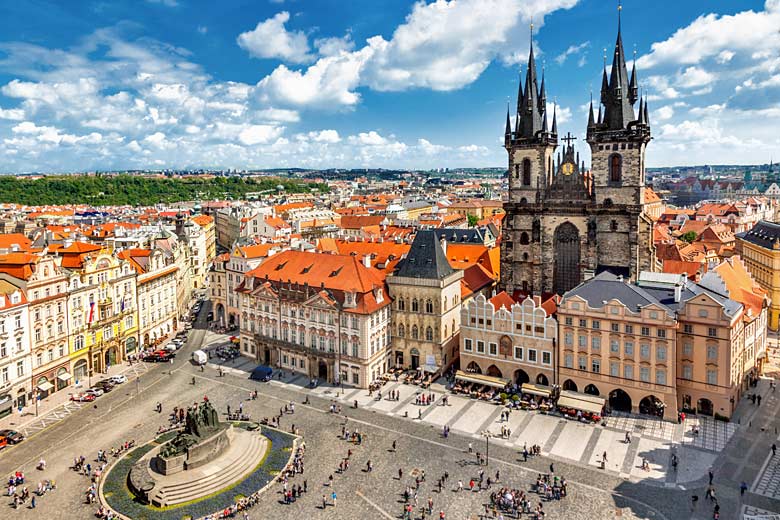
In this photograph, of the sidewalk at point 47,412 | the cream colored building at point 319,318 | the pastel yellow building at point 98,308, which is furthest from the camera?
the pastel yellow building at point 98,308

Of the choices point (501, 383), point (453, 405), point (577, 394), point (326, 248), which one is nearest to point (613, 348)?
point (577, 394)

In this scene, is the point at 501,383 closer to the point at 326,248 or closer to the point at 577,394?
the point at 577,394

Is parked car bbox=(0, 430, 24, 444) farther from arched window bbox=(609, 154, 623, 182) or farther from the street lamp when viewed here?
arched window bbox=(609, 154, 623, 182)

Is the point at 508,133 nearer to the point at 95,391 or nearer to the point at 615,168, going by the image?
the point at 615,168

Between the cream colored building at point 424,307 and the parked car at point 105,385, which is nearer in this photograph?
the parked car at point 105,385

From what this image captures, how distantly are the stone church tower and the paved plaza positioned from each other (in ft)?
88.5

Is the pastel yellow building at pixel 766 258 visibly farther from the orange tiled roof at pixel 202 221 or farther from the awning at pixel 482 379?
the orange tiled roof at pixel 202 221

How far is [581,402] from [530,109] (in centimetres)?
4760

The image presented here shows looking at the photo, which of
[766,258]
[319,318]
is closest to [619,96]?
[766,258]

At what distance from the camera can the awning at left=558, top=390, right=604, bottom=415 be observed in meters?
62.8

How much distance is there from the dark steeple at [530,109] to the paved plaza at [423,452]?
144ft

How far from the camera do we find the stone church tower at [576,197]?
80625mm

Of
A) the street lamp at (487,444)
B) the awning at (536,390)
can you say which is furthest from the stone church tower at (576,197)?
the street lamp at (487,444)

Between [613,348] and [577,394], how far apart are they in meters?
6.60
